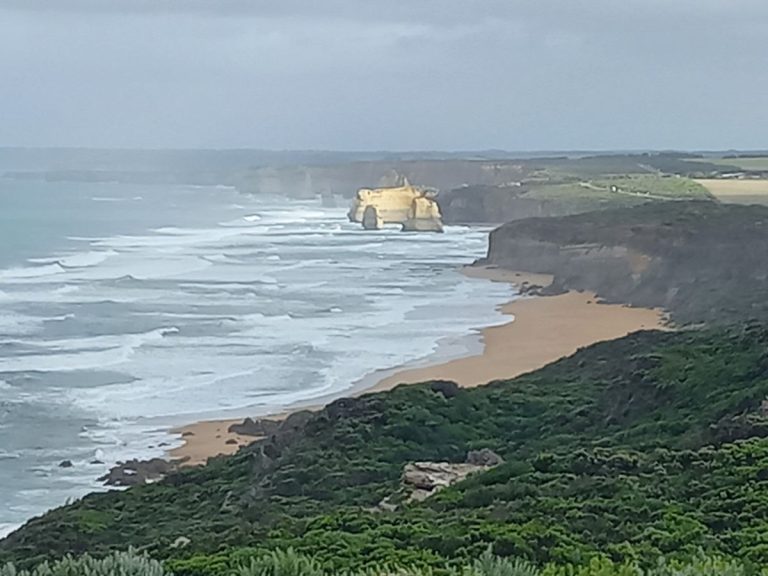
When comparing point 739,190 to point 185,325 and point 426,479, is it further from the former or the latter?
point 426,479

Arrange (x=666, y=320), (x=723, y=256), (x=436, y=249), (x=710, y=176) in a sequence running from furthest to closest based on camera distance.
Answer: (x=710, y=176) < (x=436, y=249) < (x=723, y=256) < (x=666, y=320)

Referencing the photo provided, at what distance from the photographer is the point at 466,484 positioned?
1421cm

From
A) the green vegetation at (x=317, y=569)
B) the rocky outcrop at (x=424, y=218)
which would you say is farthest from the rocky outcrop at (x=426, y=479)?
the rocky outcrop at (x=424, y=218)

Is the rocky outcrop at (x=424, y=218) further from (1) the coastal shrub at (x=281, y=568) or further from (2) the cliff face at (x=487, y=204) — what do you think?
(1) the coastal shrub at (x=281, y=568)

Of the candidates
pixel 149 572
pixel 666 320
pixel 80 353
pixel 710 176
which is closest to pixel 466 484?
pixel 149 572

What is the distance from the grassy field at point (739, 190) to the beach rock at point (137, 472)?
62337 millimetres

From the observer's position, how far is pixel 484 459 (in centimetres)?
1733

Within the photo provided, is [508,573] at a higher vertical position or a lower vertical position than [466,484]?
higher

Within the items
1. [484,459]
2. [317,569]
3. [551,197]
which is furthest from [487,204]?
[317,569]

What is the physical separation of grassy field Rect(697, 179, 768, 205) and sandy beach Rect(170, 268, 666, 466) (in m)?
28.7

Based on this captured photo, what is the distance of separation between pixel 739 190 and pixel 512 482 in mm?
83467

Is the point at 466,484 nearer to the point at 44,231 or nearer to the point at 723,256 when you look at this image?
the point at 723,256

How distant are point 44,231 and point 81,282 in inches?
1249

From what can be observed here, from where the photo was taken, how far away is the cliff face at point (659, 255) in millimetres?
50562
